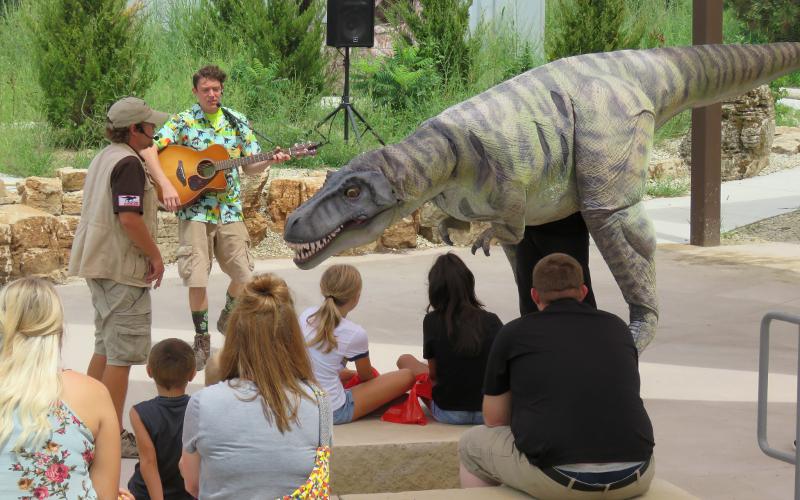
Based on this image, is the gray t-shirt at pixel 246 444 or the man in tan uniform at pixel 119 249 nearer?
the gray t-shirt at pixel 246 444

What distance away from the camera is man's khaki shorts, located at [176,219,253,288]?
6.80 meters

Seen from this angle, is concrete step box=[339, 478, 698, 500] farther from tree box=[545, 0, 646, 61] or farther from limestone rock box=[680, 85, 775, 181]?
tree box=[545, 0, 646, 61]

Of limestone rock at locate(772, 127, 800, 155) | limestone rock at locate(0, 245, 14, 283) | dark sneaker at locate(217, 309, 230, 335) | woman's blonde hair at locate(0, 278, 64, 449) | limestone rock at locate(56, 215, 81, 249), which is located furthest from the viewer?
limestone rock at locate(772, 127, 800, 155)

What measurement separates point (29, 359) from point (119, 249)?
2474 mm

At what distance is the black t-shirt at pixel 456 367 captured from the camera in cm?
477

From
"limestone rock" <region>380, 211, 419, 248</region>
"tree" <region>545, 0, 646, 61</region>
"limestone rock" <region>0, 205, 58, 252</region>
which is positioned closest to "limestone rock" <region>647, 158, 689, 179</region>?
"tree" <region>545, 0, 646, 61</region>

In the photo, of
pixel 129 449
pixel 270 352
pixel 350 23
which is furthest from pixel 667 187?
pixel 270 352

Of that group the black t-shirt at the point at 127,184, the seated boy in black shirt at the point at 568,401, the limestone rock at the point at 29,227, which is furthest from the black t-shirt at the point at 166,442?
the limestone rock at the point at 29,227

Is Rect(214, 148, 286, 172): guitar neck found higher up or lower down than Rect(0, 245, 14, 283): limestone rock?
higher up

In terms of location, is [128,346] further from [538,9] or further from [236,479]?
[538,9]

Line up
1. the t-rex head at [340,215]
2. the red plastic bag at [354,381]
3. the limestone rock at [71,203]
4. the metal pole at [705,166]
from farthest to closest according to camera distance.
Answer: the metal pole at [705,166] < the limestone rock at [71,203] < the red plastic bag at [354,381] < the t-rex head at [340,215]

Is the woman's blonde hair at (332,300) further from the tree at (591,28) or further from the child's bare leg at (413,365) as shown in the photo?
the tree at (591,28)

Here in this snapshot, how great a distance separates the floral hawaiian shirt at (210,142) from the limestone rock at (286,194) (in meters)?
3.81

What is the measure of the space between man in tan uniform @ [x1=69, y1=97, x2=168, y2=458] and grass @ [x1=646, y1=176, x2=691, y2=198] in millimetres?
9371
